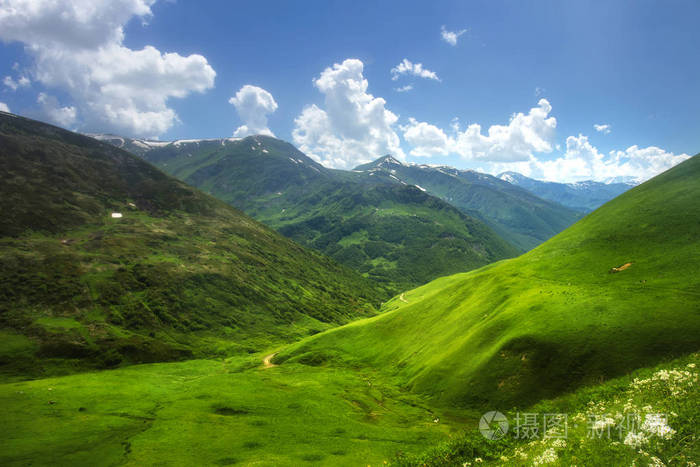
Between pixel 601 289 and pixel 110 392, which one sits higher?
pixel 601 289

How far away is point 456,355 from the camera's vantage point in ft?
Result: 213

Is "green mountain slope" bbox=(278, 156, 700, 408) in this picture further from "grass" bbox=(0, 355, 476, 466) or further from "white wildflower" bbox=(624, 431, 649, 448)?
"white wildflower" bbox=(624, 431, 649, 448)

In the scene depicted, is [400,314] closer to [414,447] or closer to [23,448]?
[414,447]

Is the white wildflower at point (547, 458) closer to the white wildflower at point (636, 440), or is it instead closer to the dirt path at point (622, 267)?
the white wildflower at point (636, 440)

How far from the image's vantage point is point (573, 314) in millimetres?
52719

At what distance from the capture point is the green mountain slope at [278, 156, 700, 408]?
44969mm

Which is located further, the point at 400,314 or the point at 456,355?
the point at 400,314

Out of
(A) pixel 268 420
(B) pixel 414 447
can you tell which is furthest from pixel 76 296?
(B) pixel 414 447

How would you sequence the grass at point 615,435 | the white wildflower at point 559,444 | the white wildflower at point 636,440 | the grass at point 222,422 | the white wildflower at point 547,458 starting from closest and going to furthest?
1. the grass at point 615,435
2. the white wildflower at point 636,440
3. the white wildflower at point 547,458
4. the white wildflower at point 559,444
5. the grass at point 222,422

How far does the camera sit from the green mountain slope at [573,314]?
1770 inches

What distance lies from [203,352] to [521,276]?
496 ft
